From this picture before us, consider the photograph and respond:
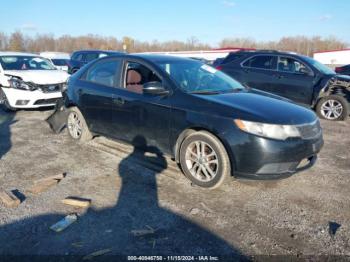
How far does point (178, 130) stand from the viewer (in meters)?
4.19

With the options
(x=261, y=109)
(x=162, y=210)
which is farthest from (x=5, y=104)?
(x=261, y=109)

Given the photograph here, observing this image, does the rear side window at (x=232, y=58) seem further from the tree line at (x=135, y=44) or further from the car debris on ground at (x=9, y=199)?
the tree line at (x=135, y=44)

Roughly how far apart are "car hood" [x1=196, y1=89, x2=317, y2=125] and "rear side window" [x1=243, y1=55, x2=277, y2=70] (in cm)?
506

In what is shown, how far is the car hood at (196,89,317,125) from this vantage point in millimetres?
3697

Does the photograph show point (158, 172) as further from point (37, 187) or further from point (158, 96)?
point (37, 187)

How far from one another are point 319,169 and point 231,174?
1813 millimetres

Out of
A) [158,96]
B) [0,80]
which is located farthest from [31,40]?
[158,96]

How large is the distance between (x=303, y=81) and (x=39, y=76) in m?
6.90

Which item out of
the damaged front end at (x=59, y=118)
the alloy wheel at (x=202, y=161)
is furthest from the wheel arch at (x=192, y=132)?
the damaged front end at (x=59, y=118)

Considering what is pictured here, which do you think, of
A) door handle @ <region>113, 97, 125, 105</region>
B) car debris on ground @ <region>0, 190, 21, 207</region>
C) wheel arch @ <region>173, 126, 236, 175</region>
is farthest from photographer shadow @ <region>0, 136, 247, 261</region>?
door handle @ <region>113, 97, 125, 105</region>

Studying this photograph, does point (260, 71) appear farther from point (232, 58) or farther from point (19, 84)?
point (19, 84)

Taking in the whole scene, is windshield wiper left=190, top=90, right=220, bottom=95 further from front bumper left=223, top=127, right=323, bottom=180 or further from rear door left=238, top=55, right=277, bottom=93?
rear door left=238, top=55, right=277, bottom=93

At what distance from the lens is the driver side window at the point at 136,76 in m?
4.75

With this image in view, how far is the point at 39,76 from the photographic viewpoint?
27.0 ft
